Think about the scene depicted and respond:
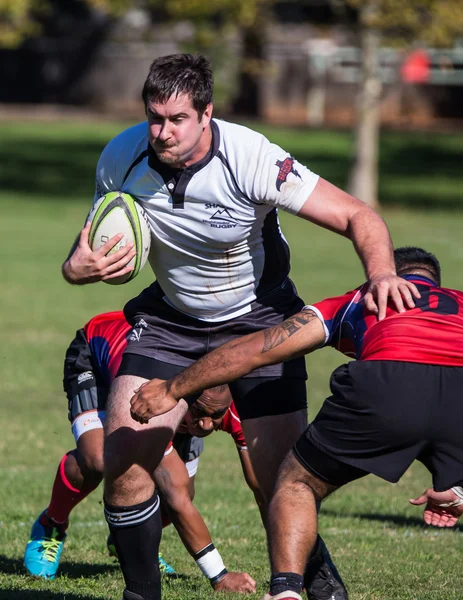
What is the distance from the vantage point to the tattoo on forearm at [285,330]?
178 inches

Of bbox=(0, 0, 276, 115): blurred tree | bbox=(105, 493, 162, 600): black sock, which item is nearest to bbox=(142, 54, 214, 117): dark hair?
bbox=(105, 493, 162, 600): black sock

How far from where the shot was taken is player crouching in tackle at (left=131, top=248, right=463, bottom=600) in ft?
14.0

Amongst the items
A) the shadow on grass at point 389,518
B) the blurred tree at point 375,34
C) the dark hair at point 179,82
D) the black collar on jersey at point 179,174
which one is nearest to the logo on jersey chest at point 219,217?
the black collar on jersey at point 179,174

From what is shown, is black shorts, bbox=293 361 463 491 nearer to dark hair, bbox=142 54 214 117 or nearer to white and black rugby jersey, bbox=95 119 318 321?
white and black rugby jersey, bbox=95 119 318 321

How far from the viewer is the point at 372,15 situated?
2459 centimetres

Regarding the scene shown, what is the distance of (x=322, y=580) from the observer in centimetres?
505

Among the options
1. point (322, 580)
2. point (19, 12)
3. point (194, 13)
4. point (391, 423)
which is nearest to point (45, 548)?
point (322, 580)

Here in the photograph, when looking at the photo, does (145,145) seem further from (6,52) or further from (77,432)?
(6,52)

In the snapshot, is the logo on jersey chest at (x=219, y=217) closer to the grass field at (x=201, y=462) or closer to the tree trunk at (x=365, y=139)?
the grass field at (x=201, y=462)

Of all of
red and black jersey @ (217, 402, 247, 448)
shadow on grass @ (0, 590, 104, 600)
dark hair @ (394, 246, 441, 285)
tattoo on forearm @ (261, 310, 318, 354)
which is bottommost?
shadow on grass @ (0, 590, 104, 600)

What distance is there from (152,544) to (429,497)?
1259 mm

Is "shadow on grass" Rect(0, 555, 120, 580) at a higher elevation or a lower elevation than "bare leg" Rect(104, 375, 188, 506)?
lower

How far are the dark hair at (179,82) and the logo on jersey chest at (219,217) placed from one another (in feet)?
1.42

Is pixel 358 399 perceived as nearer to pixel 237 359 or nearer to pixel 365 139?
pixel 237 359
